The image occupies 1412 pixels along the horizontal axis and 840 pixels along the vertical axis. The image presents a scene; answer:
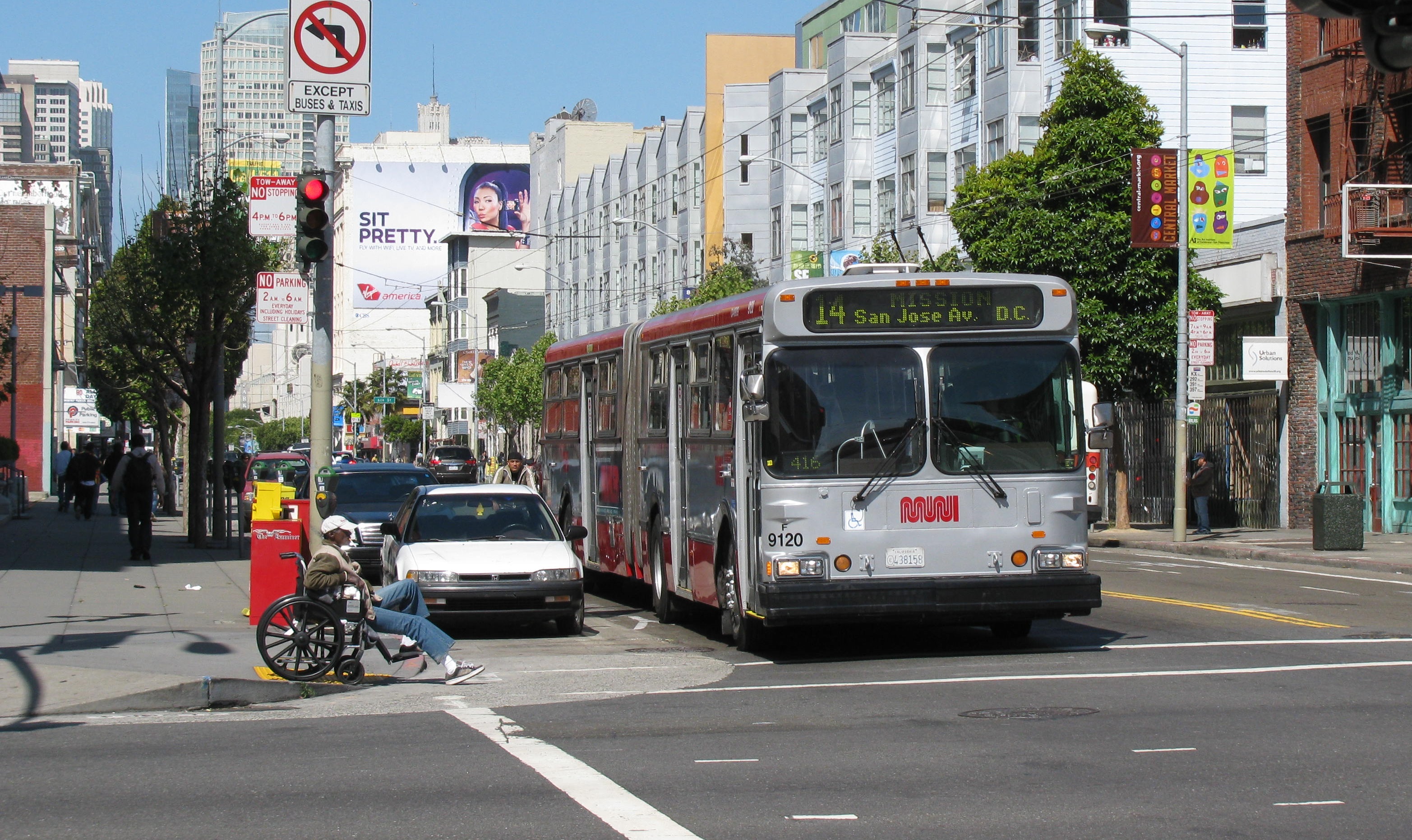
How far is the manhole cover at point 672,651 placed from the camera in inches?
579

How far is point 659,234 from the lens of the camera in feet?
240

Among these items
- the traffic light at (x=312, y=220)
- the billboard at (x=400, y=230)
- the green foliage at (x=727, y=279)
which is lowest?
the traffic light at (x=312, y=220)

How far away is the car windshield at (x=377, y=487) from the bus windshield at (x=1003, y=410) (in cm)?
1138

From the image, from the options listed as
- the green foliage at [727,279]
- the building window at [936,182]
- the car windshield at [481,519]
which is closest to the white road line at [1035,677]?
the car windshield at [481,519]

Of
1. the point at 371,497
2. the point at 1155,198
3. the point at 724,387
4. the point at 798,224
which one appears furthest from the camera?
the point at 798,224

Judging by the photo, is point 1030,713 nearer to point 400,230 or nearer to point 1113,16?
point 1113,16

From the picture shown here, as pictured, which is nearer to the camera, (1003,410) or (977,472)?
(977,472)

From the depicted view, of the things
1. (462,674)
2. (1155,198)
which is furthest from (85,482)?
(462,674)

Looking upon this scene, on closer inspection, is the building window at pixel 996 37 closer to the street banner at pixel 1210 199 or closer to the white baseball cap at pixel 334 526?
the street banner at pixel 1210 199

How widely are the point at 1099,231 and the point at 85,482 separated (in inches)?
940

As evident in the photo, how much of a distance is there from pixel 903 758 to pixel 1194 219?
79.0 feet

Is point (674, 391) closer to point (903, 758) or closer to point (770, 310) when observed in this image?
point (770, 310)

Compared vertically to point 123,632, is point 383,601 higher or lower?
higher

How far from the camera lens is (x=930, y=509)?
13.0 metres
